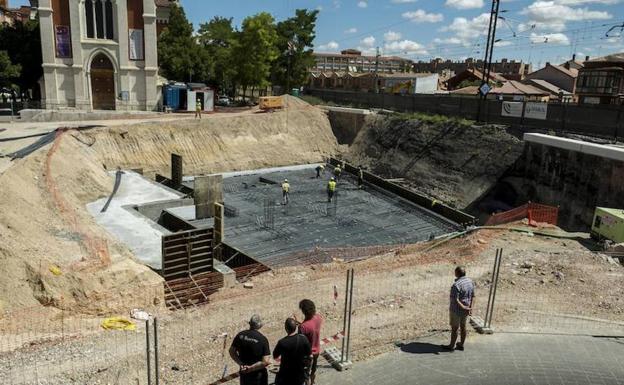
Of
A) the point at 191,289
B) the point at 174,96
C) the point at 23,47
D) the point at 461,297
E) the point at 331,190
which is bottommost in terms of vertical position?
the point at 191,289

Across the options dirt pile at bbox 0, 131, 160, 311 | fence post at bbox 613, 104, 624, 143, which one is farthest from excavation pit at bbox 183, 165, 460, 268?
fence post at bbox 613, 104, 624, 143

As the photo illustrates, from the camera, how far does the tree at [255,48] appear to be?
46.2m

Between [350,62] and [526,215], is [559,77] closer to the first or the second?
[526,215]

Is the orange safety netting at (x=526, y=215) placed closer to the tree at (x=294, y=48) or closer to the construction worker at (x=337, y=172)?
the construction worker at (x=337, y=172)

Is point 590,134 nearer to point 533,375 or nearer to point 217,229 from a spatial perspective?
point 217,229

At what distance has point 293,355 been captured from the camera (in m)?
5.60

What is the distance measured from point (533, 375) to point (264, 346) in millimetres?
4679

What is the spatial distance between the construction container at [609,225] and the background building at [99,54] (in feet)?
114

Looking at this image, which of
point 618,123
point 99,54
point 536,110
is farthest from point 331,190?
point 99,54

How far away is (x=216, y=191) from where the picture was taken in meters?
21.5

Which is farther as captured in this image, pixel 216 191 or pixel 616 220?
pixel 216 191

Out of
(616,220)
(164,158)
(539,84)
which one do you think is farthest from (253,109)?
(539,84)

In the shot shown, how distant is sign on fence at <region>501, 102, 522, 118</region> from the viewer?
29722 millimetres

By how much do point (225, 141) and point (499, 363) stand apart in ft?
97.4
